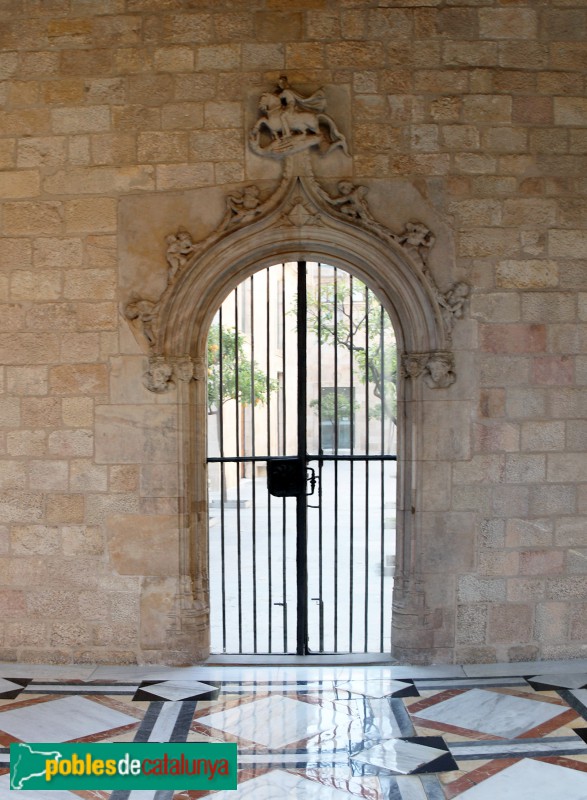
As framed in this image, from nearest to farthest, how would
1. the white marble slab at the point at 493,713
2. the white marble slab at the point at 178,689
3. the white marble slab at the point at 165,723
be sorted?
the white marble slab at the point at 165,723
the white marble slab at the point at 493,713
the white marble slab at the point at 178,689

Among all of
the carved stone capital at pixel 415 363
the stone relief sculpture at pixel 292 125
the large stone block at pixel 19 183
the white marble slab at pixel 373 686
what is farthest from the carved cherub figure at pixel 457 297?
the large stone block at pixel 19 183

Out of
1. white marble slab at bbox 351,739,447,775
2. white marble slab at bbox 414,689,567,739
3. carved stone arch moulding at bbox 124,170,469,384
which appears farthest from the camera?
carved stone arch moulding at bbox 124,170,469,384

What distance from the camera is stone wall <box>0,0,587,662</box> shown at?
4.82 metres

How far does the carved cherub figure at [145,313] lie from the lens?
191 inches

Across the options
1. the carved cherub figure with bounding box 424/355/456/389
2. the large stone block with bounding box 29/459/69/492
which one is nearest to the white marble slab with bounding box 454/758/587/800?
the carved cherub figure with bounding box 424/355/456/389

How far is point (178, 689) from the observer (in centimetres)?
450

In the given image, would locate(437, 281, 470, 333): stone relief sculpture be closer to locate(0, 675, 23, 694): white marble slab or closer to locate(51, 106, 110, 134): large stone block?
locate(51, 106, 110, 134): large stone block

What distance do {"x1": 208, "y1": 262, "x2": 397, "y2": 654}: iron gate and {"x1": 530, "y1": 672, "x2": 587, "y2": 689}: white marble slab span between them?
3.14ft

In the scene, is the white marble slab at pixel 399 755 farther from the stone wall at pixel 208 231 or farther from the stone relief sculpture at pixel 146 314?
the stone relief sculpture at pixel 146 314

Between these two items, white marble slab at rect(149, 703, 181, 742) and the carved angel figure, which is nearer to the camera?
white marble slab at rect(149, 703, 181, 742)

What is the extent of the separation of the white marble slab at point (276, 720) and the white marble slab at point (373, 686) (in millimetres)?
299

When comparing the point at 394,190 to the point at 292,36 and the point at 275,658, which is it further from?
the point at 275,658

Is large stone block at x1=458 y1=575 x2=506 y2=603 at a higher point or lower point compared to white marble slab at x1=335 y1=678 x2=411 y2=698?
higher

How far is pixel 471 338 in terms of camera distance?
15.9 ft
